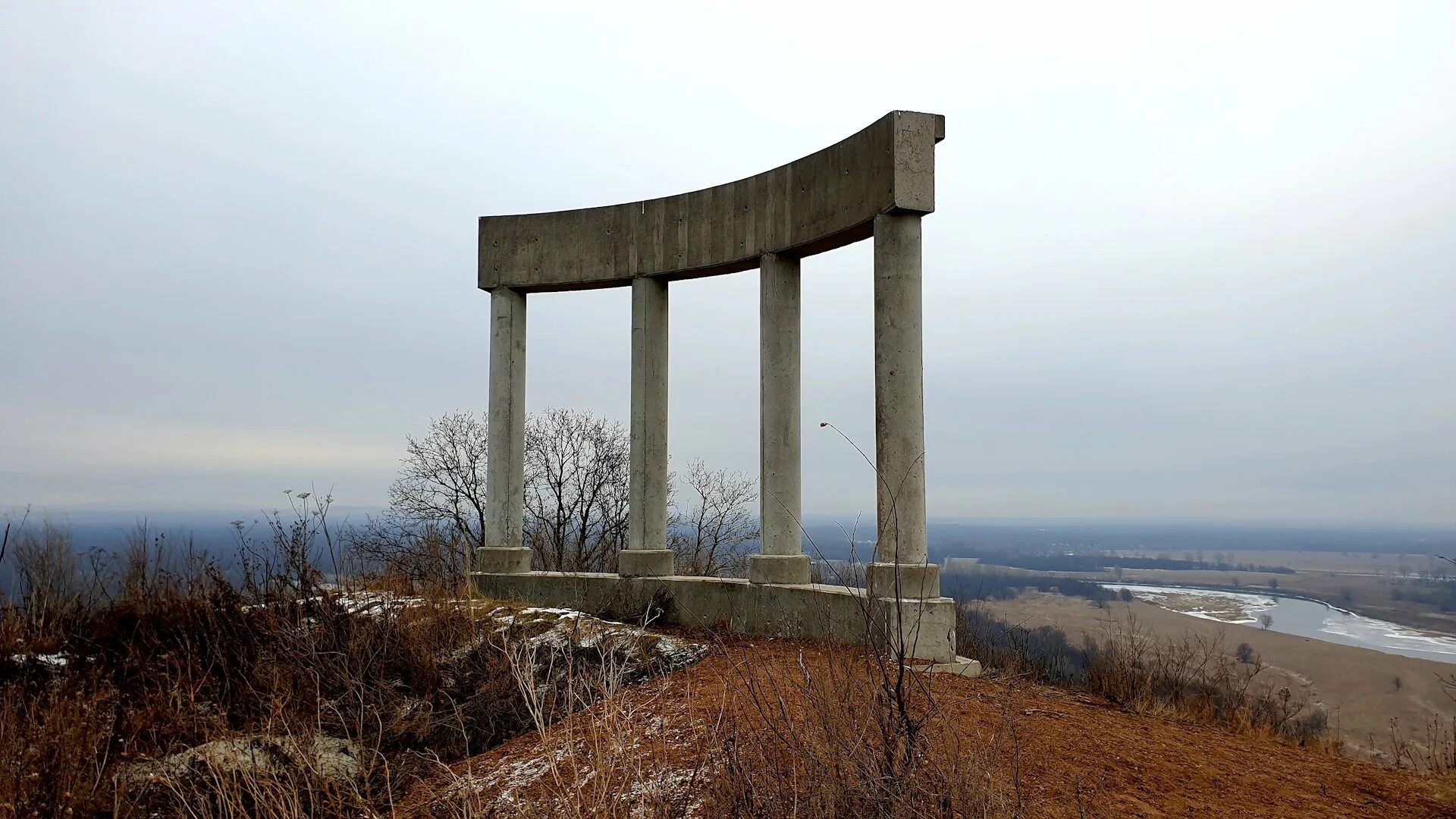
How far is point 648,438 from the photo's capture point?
13203mm

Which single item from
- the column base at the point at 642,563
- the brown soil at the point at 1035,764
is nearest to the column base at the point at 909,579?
the brown soil at the point at 1035,764

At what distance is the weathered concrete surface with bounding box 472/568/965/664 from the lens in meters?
9.59

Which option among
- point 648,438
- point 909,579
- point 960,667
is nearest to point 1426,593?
point 960,667

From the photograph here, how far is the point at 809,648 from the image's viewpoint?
10.0m

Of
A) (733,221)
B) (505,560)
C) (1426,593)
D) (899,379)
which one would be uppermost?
(733,221)

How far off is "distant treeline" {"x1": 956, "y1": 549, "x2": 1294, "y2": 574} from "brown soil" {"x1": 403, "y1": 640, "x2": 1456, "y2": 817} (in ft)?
129

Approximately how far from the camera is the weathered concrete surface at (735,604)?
31.4ft

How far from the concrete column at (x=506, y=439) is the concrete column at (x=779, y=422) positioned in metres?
4.24

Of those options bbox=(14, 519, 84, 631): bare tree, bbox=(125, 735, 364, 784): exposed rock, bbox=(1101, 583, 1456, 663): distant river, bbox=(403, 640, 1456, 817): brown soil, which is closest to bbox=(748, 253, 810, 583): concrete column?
bbox=(403, 640, 1456, 817): brown soil

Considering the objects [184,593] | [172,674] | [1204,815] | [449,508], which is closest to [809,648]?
Result: [1204,815]

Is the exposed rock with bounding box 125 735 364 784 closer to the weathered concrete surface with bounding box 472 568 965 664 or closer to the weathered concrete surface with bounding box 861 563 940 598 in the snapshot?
the weathered concrete surface with bounding box 472 568 965 664

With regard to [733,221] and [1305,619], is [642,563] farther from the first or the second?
[1305,619]

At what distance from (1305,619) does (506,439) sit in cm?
2924

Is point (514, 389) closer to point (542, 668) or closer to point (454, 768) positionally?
point (542, 668)
